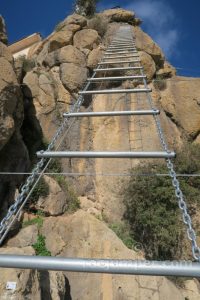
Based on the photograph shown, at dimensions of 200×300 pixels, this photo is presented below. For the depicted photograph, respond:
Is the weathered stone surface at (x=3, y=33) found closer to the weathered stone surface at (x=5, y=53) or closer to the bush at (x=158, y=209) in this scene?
the weathered stone surface at (x=5, y=53)

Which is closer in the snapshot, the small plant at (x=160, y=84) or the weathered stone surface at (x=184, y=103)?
the weathered stone surface at (x=184, y=103)

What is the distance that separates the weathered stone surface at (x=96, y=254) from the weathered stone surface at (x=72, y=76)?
5948mm

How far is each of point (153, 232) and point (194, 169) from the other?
2.68 meters

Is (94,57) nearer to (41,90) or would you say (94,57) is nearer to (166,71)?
(41,90)

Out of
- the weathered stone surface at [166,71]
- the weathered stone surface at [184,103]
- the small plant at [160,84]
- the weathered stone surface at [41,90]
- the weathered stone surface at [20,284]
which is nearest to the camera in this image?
the weathered stone surface at [20,284]

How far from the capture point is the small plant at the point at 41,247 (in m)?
8.45

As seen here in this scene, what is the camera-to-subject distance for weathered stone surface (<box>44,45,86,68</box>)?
14469mm

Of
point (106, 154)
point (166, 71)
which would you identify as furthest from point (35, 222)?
→ point (166, 71)

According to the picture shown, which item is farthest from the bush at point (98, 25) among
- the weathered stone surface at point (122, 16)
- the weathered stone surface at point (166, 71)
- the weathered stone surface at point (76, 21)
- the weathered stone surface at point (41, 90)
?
the weathered stone surface at point (41, 90)

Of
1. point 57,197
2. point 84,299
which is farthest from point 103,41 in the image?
point 84,299

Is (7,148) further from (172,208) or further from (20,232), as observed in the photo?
(172,208)

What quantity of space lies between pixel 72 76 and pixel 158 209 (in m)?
6.88

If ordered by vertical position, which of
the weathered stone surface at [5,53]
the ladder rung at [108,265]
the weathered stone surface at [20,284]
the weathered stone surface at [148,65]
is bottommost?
Answer: the weathered stone surface at [20,284]

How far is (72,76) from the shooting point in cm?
1395
